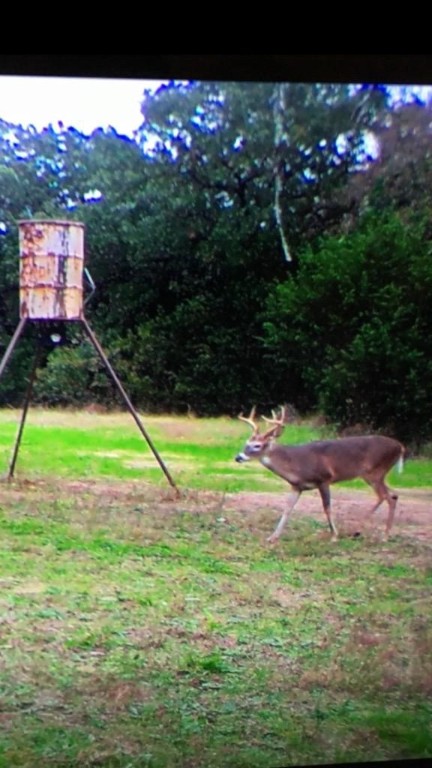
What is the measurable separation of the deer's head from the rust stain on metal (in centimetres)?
67

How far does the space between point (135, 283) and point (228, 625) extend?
1.15m

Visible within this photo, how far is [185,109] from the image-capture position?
3.16 meters

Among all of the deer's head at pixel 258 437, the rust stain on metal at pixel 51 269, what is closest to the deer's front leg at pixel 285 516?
the deer's head at pixel 258 437

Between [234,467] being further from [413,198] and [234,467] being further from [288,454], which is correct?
[413,198]

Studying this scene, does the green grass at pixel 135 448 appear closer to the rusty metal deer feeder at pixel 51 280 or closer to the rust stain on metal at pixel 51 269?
the rusty metal deer feeder at pixel 51 280

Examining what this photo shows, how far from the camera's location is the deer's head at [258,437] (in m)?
3.27

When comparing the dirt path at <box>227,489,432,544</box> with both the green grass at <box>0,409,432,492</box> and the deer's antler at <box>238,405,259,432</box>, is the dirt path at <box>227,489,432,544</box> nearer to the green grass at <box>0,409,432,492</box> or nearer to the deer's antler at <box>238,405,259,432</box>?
the green grass at <box>0,409,432,492</box>

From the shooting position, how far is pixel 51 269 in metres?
3.14

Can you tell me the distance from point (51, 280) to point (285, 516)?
1087 millimetres

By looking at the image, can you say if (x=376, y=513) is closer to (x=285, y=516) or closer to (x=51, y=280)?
(x=285, y=516)

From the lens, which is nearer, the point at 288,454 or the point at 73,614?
the point at 73,614

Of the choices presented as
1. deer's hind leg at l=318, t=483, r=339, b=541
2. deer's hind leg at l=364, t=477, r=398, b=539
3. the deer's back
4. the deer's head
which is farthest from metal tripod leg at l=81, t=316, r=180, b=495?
deer's hind leg at l=364, t=477, r=398, b=539

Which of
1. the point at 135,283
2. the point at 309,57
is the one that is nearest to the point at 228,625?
the point at 135,283

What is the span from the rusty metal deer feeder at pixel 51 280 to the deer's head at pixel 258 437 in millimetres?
338
